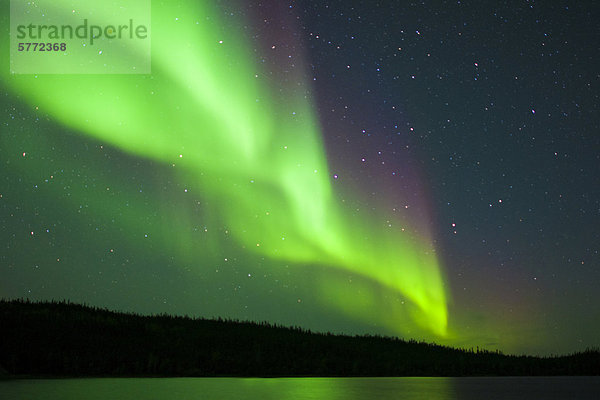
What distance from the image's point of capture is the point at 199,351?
39312 mm

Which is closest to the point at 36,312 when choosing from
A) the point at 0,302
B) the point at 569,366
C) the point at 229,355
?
the point at 0,302

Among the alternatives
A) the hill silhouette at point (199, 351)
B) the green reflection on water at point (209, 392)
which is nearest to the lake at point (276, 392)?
the green reflection on water at point (209, 392)

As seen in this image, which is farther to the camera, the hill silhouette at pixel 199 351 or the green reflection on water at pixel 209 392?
the hill silhouette at pixel 199 351

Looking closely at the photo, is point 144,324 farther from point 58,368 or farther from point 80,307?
point 58,368

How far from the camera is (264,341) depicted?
43.8 m

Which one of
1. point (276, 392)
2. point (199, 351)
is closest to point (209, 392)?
point (276, 392)

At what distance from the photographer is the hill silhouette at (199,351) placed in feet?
101

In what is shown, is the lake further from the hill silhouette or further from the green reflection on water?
the hill silhouette

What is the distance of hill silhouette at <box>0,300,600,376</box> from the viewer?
3072 cm

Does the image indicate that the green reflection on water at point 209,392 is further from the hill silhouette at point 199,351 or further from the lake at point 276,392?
the hill silhouette at point 199,351

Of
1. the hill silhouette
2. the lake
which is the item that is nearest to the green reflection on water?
the lake

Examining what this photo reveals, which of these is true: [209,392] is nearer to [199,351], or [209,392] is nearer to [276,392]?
[276,392]

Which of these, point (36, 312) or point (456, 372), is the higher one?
point (36, 312)

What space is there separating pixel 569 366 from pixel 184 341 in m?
25.0
